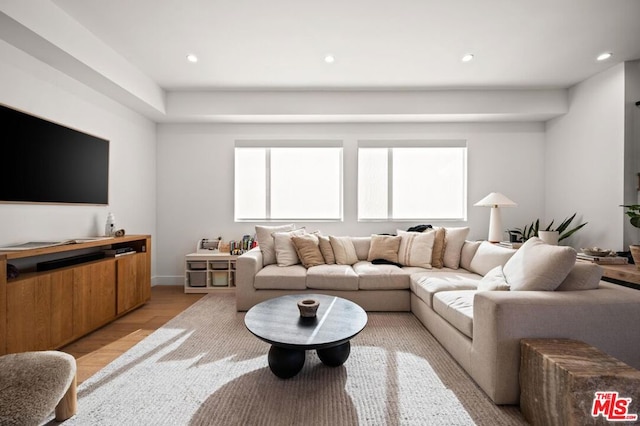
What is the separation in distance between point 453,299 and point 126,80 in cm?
400

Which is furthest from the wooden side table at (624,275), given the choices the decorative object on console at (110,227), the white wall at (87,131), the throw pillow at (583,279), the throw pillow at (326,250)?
the white wall at (87,131)

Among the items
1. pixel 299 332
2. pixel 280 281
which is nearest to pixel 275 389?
pixel 299 332

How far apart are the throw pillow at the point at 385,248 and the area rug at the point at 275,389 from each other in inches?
46.7

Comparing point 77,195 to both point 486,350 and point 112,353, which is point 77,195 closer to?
point 112,353

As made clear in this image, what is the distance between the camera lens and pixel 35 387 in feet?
4.33

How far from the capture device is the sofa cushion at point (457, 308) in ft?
6.35

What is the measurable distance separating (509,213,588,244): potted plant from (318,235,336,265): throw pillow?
101 inches

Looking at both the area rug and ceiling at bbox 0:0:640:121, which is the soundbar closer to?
the area rug

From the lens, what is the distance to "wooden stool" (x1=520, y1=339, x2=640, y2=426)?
3.99 feet

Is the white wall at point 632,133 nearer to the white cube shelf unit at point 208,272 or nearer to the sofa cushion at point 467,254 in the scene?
the sofa cushion at point 467,254

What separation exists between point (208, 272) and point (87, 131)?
7.14 ft

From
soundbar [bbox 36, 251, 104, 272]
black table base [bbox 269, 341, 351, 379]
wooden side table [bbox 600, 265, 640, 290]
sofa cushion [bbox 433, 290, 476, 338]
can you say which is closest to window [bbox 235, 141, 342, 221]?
soundbar [bbox 36, 251, 104, 272]

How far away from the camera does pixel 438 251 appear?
11.2 ft

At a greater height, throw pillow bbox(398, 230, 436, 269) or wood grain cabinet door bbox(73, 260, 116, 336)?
throw pillow bbox(398, 230, 436, 269)
